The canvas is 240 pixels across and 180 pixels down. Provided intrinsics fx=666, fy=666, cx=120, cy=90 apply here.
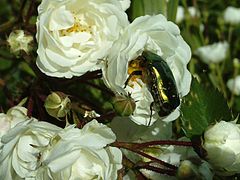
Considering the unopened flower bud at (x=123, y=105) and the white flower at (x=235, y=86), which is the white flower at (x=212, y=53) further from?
the unopened flower bud at (x=123, y=105)

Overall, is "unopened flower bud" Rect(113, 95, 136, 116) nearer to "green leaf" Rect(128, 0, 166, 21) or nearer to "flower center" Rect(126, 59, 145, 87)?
"flower center" Rect(126, 59, 145, 87)

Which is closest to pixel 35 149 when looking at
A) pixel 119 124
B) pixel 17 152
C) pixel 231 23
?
pixel 17 152

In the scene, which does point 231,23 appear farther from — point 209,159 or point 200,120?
point 209,159

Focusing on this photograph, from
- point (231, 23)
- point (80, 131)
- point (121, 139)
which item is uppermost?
point (80, 131)

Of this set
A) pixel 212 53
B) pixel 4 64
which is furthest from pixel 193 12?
pixel 4 64

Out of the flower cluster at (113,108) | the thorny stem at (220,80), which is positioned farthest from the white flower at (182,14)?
the flower cluster at (113,108)

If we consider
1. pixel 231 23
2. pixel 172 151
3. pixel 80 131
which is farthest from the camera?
pixel 231 23
